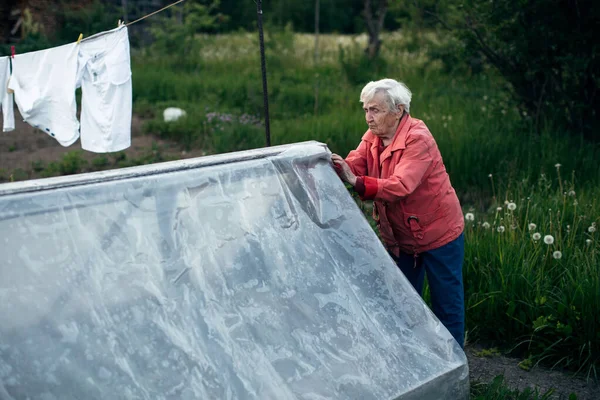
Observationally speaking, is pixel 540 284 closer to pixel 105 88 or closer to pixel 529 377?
pixel 529 377

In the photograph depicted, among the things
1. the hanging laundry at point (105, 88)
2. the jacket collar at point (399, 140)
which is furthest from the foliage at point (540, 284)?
the hanging laundry at point (105, 88)

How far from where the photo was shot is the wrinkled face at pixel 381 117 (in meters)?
3.40

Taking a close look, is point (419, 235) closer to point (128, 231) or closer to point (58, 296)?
Result: point (128, 231)

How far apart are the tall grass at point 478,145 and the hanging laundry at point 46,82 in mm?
2989

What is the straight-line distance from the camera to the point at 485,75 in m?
11.4

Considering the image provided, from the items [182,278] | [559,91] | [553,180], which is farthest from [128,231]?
[559,91]

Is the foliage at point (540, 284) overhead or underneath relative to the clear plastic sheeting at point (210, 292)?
underneath

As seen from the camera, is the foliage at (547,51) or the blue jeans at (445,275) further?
the foliage at (547,51)

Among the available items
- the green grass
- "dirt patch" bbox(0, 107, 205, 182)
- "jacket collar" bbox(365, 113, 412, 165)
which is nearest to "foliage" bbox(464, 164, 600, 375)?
the green grass

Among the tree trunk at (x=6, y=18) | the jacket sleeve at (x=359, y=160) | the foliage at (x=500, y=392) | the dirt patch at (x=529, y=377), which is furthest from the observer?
the tree trunk at (x=6, y=18)

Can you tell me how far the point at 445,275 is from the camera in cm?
368

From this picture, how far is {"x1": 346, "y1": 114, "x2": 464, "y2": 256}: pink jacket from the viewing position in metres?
3.33

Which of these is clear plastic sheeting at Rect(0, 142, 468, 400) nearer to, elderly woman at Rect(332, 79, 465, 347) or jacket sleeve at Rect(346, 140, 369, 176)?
elderly woman at Rect(332, 79, 465, 347)

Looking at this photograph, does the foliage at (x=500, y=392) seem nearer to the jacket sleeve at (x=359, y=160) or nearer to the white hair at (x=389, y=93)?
the jacket sleeve at (x=359, y=160)
